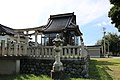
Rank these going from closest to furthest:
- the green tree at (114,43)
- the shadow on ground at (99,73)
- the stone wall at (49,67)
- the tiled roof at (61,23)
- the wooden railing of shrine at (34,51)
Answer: the shadow on ground at (99,73)
the stone wall at (49,67)
the wooden railing of shrine at (34,51)
the tiled roof at (61,23)
the green tree at (114,43)

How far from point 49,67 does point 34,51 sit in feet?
5.06

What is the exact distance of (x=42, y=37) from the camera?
2000 centimetres

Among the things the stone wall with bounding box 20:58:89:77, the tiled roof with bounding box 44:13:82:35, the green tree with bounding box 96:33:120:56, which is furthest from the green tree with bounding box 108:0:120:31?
the green tree with bounding box 96:33:120:56

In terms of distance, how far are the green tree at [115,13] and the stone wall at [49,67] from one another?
5.50 m

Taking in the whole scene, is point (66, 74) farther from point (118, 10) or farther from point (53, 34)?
point (53, 34)

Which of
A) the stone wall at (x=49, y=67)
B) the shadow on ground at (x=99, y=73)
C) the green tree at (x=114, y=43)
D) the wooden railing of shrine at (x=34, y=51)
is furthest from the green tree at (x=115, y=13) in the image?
the green tree at (x=114, y=43)

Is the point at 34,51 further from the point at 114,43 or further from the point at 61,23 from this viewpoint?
the point at 114,43

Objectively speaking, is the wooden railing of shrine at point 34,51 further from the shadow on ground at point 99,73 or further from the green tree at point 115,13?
the green tree at point 115,13

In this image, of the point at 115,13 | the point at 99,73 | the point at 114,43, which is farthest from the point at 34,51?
the point at 114,43

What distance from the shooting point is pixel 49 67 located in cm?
1109

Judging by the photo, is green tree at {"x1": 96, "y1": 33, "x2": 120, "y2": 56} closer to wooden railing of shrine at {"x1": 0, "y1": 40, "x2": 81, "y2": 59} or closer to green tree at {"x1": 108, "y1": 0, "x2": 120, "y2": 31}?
green tree at {"x1": 108, "y1": 0, "x2": 120, "y2": 31}

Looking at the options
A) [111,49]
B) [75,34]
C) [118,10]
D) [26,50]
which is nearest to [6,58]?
[26,50]

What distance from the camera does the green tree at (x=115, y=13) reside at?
14.5m

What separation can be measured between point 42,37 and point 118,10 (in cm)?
878
